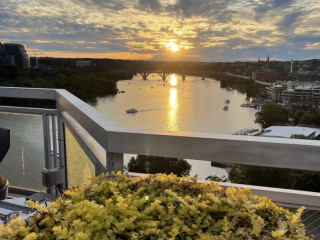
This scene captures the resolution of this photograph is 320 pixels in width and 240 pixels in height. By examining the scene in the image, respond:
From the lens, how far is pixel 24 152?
2.46 m

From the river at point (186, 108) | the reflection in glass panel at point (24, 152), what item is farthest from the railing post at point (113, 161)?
the river at point (186, 108)

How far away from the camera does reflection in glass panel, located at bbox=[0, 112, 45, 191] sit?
A: 7.92 feet

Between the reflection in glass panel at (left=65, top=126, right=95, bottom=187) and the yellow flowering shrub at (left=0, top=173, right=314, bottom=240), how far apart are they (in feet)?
2.49

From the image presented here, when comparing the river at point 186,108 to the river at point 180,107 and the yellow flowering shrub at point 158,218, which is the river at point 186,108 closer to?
the river at point 180,107

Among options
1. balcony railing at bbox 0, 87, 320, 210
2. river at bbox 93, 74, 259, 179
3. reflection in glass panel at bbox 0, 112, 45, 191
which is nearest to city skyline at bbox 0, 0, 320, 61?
river at bbox 93, 74, 259, 179

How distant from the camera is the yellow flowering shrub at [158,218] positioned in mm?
565

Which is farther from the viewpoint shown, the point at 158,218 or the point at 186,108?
the point at 186,108

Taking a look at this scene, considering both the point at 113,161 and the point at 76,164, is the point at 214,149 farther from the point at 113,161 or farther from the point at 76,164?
the point at 76,164

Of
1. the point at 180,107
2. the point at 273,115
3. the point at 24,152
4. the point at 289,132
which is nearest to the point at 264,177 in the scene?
the point at 289,132

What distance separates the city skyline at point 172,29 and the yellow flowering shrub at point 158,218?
16649mm

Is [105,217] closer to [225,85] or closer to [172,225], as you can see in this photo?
[172,225]

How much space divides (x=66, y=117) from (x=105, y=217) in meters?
1.44

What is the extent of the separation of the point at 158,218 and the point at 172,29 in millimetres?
23936

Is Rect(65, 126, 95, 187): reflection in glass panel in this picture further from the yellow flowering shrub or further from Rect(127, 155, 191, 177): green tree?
the yellow flowering shrub
